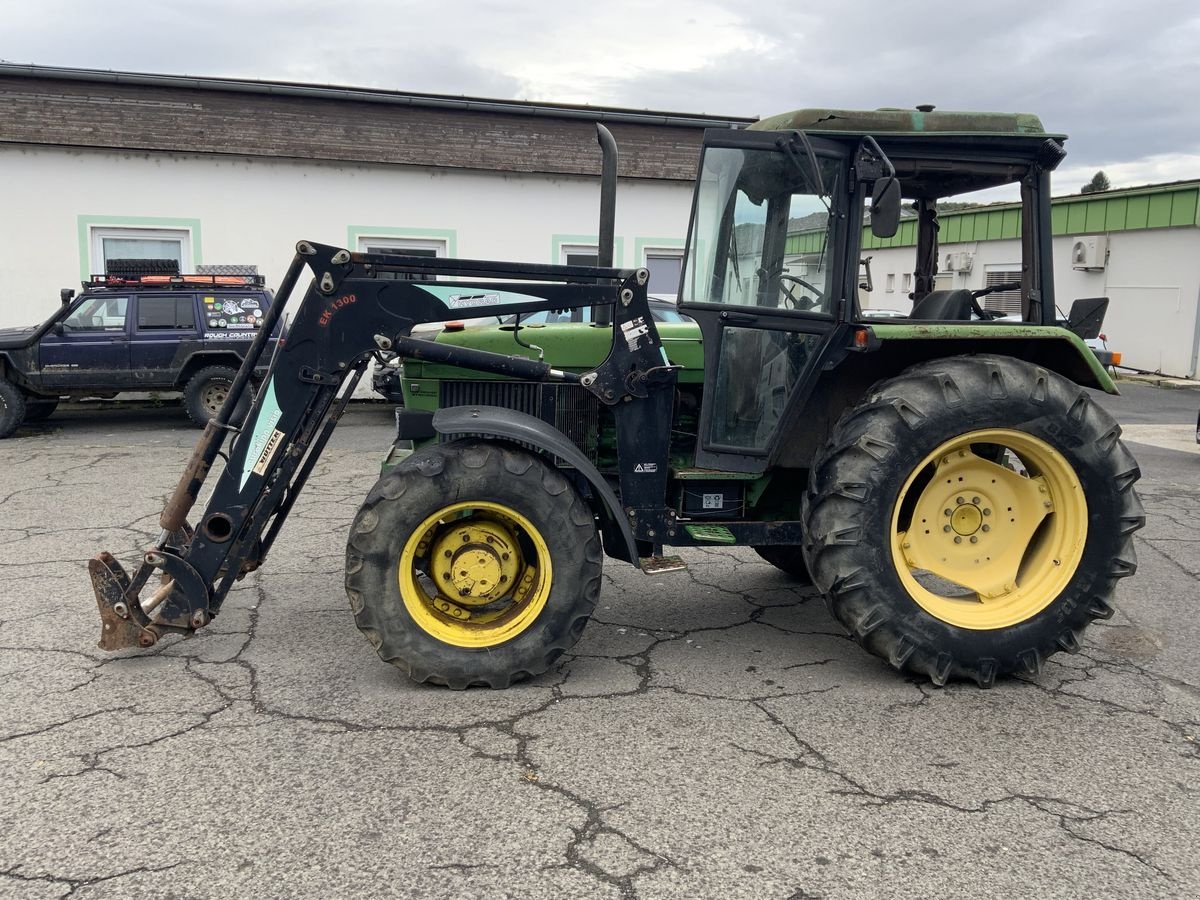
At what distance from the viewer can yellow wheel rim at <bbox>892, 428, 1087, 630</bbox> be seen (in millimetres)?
4352

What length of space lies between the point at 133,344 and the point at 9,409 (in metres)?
1.55

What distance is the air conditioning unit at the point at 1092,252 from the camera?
2055cm

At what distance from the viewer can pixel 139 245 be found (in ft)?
46.5

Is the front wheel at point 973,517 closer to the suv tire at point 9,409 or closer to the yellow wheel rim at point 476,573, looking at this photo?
the yellow wheel rim at point 476,573

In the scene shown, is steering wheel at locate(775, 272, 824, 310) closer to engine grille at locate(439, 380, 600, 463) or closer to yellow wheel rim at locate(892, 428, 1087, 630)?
yellow wheel rim at locate(892, 428, 1087, 630)

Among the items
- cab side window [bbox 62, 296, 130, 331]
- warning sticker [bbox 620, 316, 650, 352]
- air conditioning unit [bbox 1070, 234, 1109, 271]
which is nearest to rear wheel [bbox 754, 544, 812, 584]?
warning sticker [bbox 620, 316, 650, 352]

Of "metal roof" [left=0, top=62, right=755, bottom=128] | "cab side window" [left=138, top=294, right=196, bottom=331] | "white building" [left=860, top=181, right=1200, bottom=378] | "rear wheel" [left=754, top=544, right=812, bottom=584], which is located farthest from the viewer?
"white building" [left=860, top=181, right=1200, bottom=378]

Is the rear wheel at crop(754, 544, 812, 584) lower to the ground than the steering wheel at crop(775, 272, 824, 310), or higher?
lower

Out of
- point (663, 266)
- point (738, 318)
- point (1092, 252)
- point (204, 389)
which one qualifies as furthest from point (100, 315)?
point (1092, 252)

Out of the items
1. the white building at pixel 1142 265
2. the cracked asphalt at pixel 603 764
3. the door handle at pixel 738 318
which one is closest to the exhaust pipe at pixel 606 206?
the door handle at pixel 738 318

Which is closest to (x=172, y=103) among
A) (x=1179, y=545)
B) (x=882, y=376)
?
(x=882, y=376)

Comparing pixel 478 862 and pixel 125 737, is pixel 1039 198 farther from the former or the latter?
pixel 125 737

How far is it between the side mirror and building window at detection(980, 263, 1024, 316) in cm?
81

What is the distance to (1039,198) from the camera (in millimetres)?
4488
